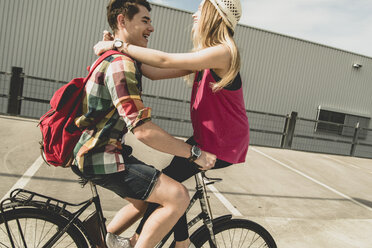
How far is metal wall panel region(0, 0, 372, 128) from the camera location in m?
11.3

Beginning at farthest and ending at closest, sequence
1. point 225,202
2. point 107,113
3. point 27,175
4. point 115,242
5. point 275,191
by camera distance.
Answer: point 275,191
point 225,202
point 27,175
point 115,242
point 107,113

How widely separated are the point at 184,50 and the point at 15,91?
6.42m

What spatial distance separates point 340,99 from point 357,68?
1785mm

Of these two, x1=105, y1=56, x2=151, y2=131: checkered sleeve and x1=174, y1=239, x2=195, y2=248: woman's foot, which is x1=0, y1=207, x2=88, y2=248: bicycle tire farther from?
x1=105, y1=56, x2=151, y2=131: checkered sleeve

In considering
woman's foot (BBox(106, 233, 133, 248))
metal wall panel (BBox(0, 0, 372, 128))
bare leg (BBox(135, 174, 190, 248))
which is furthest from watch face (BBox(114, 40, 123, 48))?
metal wall panel (BBox(0, 0, 372, 128))

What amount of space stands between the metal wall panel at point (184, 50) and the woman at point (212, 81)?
299 inches

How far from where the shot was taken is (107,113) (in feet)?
5.22

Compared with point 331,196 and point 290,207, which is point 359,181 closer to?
point 331,196

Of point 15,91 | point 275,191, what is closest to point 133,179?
point 275,191

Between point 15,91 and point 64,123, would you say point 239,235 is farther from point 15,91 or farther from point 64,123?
point 15,91

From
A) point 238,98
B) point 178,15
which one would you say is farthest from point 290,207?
point 178,15

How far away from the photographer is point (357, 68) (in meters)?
15.4

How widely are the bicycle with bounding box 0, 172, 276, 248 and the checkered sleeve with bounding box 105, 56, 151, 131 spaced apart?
56 centimetres

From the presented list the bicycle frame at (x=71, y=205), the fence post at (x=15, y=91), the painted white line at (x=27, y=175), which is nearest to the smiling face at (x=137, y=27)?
the bicycle frame at (x=71, y=205)
